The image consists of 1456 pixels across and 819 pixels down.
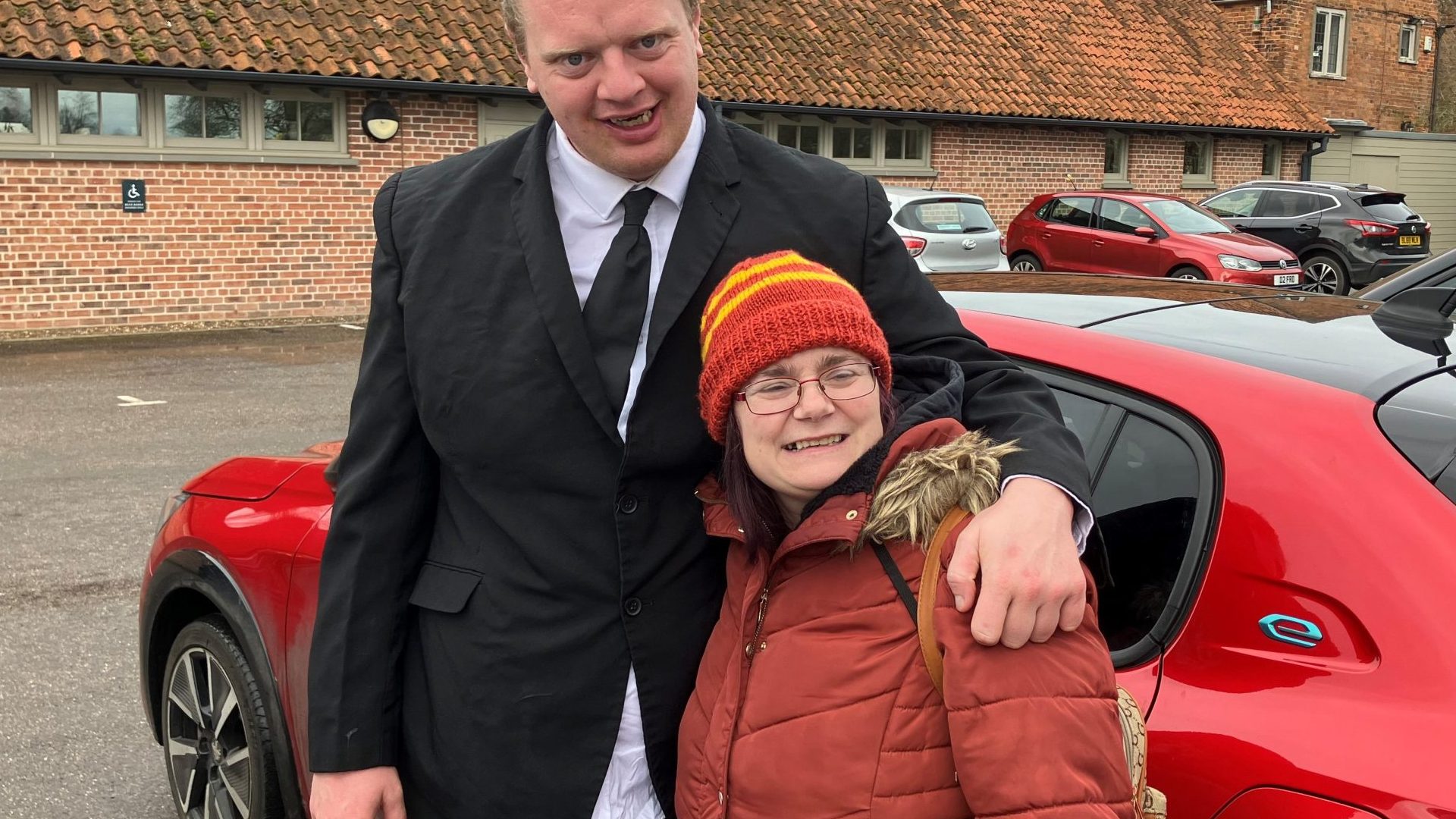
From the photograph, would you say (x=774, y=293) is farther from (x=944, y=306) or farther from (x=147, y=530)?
(x=147, y=530)

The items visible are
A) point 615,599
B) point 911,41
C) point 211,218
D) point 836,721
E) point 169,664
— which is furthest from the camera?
point 911,41

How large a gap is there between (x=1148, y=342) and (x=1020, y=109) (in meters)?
18.7

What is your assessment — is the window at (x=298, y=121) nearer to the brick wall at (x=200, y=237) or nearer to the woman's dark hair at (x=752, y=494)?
the brick wall at (x=200, y=237)

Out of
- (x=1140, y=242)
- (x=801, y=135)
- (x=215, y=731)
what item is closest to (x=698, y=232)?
(x=215, y=731)

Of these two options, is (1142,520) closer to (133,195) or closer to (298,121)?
(133,195)

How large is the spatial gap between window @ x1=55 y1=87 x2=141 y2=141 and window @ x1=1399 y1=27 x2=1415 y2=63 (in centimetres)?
3078

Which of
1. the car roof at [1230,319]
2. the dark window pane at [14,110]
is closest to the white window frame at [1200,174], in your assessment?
the dark window pane at [14,110]

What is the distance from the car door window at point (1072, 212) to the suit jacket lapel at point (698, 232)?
16.6 m

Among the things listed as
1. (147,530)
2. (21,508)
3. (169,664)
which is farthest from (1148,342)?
(21,508)

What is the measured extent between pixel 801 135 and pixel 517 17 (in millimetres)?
17214

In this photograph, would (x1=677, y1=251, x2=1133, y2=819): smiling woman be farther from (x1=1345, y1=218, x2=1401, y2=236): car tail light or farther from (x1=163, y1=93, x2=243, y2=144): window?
(x1=1345, y1=218, x2=1401, y2=236): car tail light

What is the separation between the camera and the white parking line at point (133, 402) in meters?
9.64

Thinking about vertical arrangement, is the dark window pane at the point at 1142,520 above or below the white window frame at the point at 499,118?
below

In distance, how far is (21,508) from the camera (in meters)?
6.66
